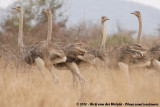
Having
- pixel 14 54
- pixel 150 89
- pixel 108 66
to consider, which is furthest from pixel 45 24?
pixel 150 89

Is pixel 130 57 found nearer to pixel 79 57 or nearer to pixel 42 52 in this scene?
pixel 79 57

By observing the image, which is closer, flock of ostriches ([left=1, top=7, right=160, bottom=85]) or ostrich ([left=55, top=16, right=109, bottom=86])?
flock of ostriches ([left=1, top=7, right=160, bottom=85])

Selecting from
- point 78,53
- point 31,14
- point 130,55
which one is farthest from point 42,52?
point 31,14

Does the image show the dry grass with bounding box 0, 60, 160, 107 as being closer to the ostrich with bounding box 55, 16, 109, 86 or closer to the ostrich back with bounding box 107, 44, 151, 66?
the ostrich with bounding box 55, 16, 109, 86

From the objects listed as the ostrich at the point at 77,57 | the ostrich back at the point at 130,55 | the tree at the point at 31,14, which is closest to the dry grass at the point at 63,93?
the ostrich at the point at 77,57

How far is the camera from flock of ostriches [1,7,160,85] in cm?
615

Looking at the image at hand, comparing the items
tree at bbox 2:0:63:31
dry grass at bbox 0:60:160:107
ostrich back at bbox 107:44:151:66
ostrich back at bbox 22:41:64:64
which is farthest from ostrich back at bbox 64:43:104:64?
tree at bbox 2:0:63:31

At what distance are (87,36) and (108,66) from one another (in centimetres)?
875

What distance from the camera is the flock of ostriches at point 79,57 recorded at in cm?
615

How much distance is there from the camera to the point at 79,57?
6.37 m

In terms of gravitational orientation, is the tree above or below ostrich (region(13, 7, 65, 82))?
below

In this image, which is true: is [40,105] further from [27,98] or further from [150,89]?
[150,89]

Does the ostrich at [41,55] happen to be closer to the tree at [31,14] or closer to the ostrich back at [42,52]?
the ostrich back at [42,52]

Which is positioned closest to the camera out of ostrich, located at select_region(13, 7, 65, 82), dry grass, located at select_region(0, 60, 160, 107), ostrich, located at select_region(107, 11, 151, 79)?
dry grass, located at select_region(0, 60, 160, 107)
